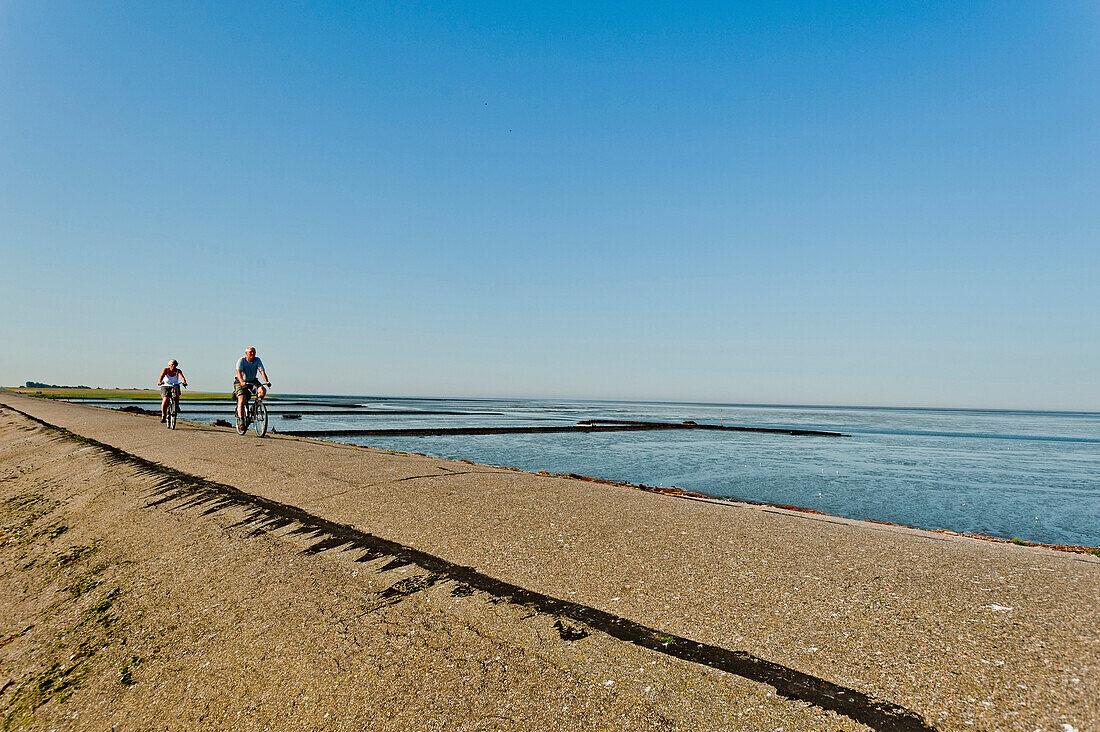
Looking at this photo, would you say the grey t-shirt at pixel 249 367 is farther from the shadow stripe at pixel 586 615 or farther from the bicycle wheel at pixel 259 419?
the shadow stripe at pixel 586 615

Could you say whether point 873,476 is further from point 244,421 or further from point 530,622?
point 244,421

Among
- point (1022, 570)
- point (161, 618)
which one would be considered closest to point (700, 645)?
point (1022, 570)

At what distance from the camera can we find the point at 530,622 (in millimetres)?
4184

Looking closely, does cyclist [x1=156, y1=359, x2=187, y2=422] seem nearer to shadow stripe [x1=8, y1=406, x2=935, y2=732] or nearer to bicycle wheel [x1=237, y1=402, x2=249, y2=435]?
bicycle wheel [x1=237, y1=402, x2=249, y2=435]

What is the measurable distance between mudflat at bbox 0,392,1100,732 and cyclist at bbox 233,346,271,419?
983cm

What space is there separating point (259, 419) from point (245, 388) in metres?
1.27

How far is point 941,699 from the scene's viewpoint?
3.12 metres

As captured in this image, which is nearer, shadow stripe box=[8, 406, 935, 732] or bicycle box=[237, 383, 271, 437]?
shadow stripe box=[8, 406, 935, 732]

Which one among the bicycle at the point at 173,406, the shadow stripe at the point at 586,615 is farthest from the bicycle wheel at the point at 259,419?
the shadow stripe at the point at 586,615

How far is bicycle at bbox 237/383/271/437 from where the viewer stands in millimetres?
17572

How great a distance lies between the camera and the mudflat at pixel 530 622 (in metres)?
3.23

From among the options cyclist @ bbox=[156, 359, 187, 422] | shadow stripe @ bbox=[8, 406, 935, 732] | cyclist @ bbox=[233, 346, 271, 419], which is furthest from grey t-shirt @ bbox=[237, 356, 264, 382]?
shadow stripe @ bbox=[8, 406, 935, 732]

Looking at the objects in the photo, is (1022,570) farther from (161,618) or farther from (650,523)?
(161,618)

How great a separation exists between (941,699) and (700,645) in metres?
1.41
